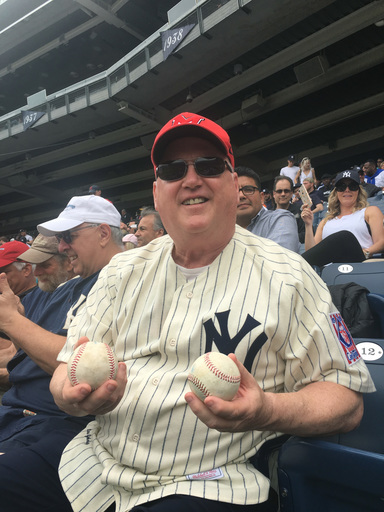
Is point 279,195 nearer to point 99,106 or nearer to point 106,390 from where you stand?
point 106,390

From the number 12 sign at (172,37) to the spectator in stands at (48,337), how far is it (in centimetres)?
1023

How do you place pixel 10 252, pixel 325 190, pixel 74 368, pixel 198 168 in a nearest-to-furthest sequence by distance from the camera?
1. pixel 74 368
2. pixel 198 168
3. pixel 10 252
4. pixel 325 190

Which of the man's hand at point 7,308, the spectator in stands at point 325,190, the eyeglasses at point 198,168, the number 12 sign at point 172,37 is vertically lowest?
the man's hand at point 7,308

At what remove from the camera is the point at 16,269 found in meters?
3.28

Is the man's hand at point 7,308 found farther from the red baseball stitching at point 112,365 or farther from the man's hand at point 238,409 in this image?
the man's hand at point 238,409

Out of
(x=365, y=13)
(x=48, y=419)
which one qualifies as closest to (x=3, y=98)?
(x=365, y=13)

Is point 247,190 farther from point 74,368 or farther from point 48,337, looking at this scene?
point 74,368

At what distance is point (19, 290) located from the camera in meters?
3.36

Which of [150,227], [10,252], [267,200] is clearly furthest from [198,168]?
[267,200]

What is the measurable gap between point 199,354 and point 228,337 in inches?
4.4

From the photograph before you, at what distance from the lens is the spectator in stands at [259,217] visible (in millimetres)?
3184

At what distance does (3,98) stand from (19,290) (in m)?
22.0

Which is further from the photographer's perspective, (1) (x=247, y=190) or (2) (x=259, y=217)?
(2) (x=259, y=217)

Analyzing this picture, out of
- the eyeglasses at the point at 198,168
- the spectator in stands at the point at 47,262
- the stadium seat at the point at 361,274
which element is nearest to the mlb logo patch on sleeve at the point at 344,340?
the eyeglasses at the point at 198,168
